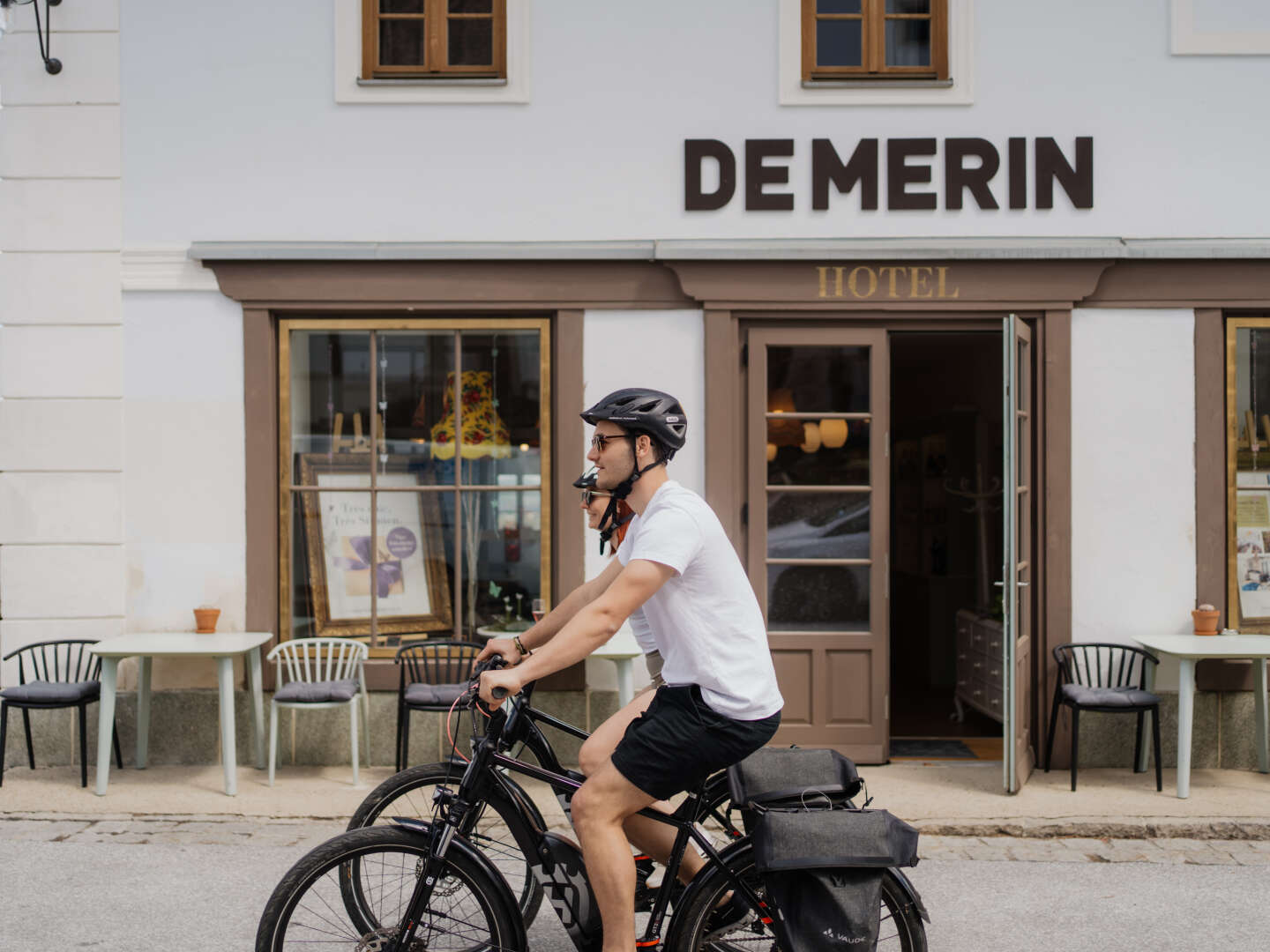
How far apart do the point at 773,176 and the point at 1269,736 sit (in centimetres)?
429

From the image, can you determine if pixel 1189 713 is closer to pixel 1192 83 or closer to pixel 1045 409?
pixel 1045 409

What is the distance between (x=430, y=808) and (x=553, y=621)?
0.69 metres

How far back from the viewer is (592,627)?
3225 mm

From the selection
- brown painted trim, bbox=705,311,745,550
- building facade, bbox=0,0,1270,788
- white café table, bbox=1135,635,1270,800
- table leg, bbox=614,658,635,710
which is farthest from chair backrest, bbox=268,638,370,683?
white café table, bbox=1135,635,1270,800

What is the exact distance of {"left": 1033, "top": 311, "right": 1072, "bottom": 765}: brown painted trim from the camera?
7137 millimetres

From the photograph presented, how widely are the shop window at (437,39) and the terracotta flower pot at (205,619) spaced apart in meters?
3.24

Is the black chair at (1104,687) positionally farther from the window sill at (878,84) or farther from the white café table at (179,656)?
the white café table at (179,656)

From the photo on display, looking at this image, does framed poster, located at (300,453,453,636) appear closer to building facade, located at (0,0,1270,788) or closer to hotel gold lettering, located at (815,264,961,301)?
building facade, located at (0,0,1270,788)

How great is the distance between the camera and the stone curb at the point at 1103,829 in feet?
19.5

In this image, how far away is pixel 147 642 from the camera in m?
6.70

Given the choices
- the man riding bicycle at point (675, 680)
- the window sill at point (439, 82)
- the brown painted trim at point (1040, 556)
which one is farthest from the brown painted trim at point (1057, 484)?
the man riding bicycle at point (675, 680)

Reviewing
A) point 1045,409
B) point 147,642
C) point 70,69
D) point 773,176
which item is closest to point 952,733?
point 1045,409

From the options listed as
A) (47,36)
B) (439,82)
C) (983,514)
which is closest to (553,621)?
(439,82)

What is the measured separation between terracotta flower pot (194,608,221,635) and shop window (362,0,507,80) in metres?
3.24
